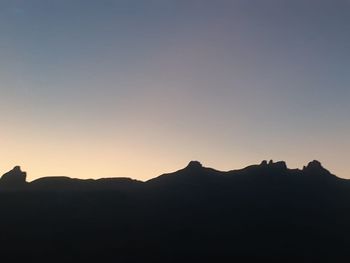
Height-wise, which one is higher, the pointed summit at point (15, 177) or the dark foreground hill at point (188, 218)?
the pointed summit at point (15, 177)

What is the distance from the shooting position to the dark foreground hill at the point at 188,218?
12512cm

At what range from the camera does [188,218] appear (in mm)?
135625

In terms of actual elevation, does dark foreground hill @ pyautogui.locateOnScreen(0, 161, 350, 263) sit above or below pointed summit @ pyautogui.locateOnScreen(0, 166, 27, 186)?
below

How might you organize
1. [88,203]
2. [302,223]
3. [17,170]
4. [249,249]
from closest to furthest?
[249,249]
[302,223]
[88,203]
[17,170]

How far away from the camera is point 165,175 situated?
499ft

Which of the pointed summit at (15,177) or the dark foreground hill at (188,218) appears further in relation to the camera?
the pointed summit at (15,177)

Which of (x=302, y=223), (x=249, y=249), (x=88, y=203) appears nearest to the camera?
(x=249, y=249)

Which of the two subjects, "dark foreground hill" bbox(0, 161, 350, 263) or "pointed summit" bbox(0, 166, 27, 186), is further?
"pointed summit" bbox(0, 166, 27, 186)

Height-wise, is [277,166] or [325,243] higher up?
[277,166]

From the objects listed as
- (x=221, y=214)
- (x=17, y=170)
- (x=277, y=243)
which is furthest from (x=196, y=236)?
(x=17, y=170)

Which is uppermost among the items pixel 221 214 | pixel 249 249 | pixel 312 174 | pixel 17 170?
pixel 17 170

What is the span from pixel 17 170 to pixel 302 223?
291 feet

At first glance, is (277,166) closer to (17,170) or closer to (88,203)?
(88,203)

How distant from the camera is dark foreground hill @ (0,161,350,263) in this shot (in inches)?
4926
